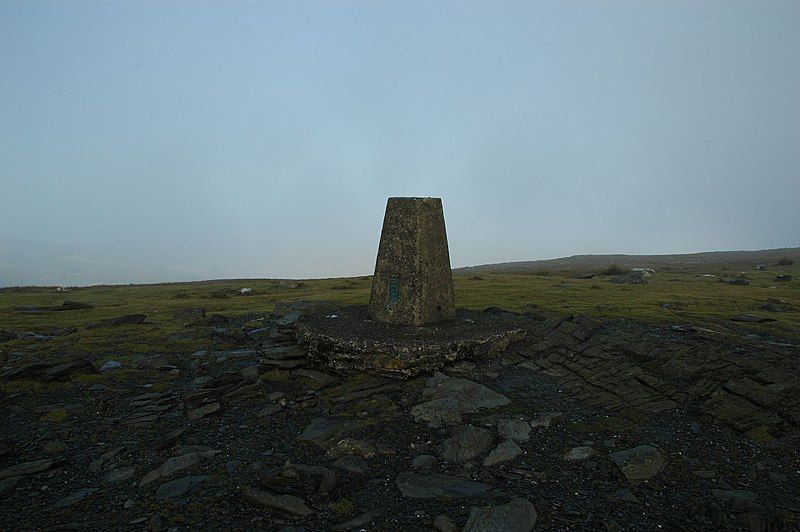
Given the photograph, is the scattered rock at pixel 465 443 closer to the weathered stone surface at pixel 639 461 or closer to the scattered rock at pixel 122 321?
the weathered stone surface at pixel 639 461

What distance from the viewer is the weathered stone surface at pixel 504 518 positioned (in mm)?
5250

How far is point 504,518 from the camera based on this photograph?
5.38 meters

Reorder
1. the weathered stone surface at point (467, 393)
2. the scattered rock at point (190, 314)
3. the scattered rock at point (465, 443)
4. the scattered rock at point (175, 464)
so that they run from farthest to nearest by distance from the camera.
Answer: the scattered rock at point (190, 314) < the weathered stone surface at point (467, 393) < the scattered rock at point (465, 443) < the scattered rock at point (175, 464)

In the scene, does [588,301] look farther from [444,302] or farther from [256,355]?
[256,355]

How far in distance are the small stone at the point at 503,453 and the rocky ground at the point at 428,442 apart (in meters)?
0.02

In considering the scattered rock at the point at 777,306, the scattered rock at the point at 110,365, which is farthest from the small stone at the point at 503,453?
the scattered rock at the point at 777,306

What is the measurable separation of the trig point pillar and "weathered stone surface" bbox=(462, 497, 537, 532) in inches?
271

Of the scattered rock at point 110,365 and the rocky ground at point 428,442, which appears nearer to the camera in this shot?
the rocky ground at point 428,442

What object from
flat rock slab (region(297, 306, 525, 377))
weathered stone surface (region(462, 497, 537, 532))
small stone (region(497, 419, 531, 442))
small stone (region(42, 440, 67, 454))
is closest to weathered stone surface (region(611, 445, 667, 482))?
small stone (region(497, 419, 531, 442))

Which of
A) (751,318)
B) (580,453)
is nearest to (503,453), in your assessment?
(580,453)

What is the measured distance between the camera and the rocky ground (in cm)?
572

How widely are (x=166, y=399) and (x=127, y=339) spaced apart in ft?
21.6

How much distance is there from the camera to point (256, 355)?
13.5 meters

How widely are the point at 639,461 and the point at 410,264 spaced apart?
7.08 metres
